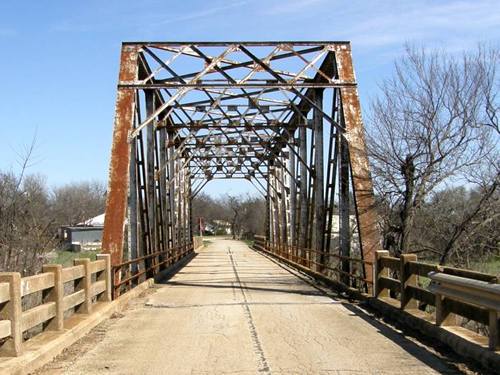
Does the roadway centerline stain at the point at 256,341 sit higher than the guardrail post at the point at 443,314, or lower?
lower

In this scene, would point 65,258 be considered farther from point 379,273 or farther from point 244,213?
point 244,213

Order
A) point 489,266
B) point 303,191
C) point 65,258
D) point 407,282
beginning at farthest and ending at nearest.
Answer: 1. point 65,258
2. point 303,191
3. point 489,266
4. point 407,282

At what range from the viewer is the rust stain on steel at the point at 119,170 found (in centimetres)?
1347

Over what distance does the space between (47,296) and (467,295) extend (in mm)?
5146

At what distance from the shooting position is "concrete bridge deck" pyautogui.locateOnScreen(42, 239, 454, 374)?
280 inches

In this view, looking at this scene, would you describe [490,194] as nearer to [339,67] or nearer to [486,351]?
[339,67]

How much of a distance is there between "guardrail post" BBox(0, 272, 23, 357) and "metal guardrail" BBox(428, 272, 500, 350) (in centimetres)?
488

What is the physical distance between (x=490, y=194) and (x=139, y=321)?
756 cm

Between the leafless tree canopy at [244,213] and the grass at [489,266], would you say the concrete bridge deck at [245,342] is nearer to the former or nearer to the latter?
the grass at [489,266]

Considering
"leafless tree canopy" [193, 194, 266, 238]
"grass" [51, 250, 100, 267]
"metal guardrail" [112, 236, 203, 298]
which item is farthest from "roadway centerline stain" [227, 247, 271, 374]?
"leafless tree canopy" [193, 194, 266, 238]

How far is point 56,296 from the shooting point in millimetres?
8430

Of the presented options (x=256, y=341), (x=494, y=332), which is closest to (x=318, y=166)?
(x=256, y=341)

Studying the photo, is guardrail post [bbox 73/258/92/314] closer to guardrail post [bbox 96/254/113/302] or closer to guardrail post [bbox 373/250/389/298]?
guardrail post [bbox 96/254/113/302]

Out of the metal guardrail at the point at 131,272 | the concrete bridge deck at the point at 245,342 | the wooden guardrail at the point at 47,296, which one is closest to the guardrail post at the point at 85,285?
the wooden guardrail at the point at 47,296
